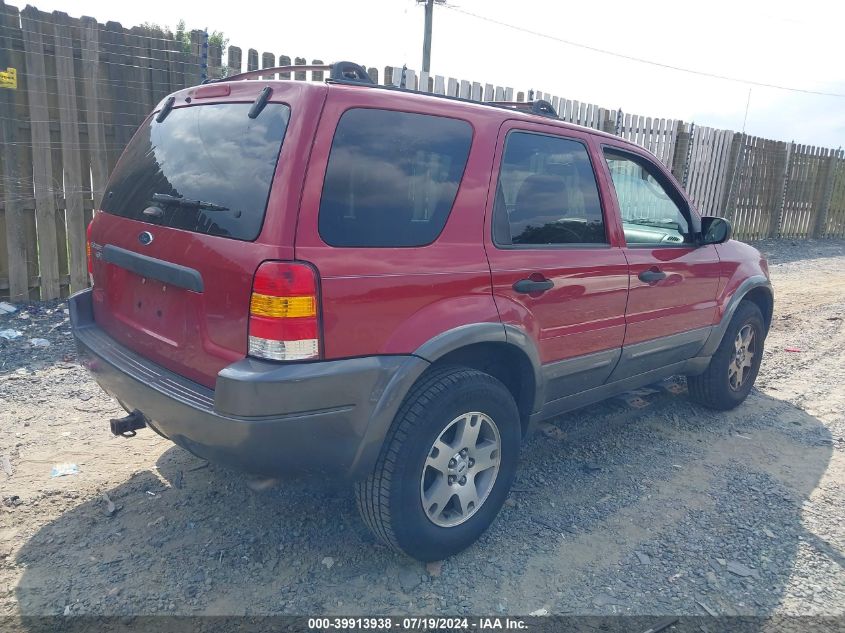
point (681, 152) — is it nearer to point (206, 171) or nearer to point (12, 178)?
point (12, 178)

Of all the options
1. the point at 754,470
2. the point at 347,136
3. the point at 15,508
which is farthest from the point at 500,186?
the point at 15,508

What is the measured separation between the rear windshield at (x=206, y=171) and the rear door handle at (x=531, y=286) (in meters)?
1.24

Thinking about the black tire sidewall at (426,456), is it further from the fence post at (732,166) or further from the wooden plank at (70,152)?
the fence post at (732,166)

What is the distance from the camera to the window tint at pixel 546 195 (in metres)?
2.94

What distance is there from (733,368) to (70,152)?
6.07m

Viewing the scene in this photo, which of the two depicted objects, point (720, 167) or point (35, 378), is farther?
point (720, 167)

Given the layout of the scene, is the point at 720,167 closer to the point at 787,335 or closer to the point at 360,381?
→ the point at 787,335

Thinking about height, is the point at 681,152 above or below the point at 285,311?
above

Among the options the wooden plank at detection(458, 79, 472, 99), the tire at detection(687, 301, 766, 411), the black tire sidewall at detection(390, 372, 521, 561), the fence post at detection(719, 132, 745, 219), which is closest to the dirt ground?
the black tire sidewall at detection(390, 372, 521, 561)

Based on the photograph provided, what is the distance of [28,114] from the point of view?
558cm

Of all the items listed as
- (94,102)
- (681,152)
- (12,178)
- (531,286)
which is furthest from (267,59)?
(681,152)

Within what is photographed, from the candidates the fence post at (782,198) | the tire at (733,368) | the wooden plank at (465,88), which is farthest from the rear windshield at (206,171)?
the fence post at (782,198)

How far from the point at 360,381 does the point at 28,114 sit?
5.10m

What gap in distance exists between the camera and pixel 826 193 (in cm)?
1642
